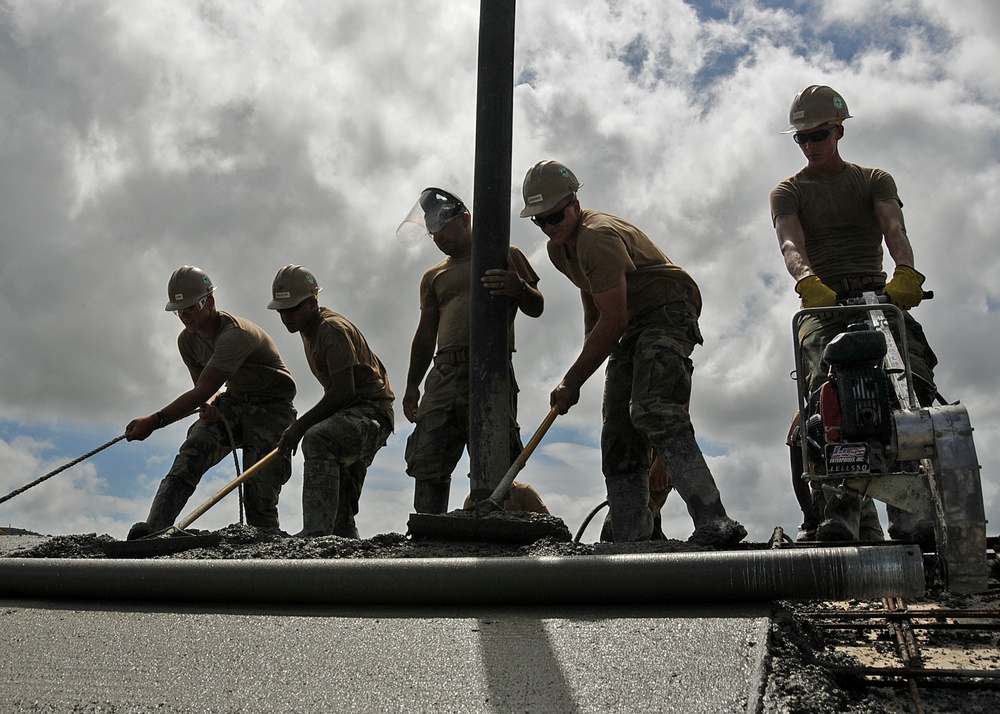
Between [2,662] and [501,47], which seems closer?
[2,662]

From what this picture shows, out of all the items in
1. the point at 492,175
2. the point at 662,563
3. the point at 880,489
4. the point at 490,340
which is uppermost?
the point at 492,175

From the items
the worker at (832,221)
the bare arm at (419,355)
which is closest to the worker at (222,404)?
the bare arm at (419,355)

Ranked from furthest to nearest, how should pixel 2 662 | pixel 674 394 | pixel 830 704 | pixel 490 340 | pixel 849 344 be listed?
pixel 490 340
pixel 674 394
pixel 849 344
pixel 2 662
pixel 830 704

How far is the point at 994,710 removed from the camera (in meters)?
2.33

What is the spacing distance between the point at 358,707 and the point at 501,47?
144 inches

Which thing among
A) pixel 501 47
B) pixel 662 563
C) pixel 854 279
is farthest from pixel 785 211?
pixel 662 563

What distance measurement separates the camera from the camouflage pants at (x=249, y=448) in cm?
620

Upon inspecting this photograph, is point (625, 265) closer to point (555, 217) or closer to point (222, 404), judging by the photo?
point (555, 217)

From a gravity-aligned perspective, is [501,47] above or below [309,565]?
above

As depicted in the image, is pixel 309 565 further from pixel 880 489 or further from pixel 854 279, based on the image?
pixel 854 279

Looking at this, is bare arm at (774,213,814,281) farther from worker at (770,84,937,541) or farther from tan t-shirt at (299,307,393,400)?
tan t-shirt at (299,307,393,400)

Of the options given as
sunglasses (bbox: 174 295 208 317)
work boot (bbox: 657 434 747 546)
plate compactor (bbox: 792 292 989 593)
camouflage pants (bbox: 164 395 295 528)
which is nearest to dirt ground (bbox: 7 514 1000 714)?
work boot (bbox: 657 434 747 546)

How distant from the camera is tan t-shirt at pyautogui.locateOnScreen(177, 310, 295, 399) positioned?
6230 millimetres

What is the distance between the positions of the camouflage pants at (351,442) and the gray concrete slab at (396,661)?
2423mm
